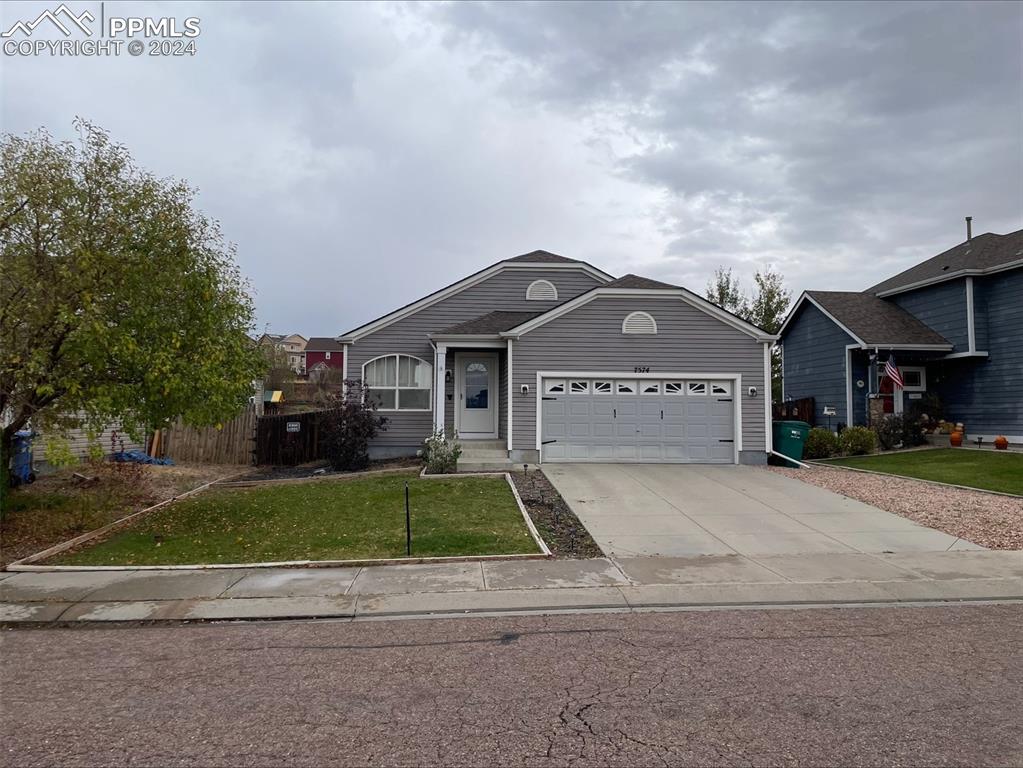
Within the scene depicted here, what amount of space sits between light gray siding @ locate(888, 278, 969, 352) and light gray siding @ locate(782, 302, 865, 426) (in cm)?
298

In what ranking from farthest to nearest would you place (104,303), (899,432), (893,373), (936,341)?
1. (936,341)
2. (899,432)
3. (893,373)
4. (104,303)

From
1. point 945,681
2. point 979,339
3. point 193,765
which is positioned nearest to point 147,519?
point 193,765

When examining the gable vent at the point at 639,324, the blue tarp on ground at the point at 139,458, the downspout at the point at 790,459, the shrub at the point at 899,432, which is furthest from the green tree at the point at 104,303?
the shrub at the point at 899,432

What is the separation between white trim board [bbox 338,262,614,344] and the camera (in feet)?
60.4

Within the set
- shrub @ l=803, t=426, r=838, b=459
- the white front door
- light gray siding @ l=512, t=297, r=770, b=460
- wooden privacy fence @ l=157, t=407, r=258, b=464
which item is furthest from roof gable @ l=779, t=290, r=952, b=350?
wooden privacy fence @ l=157, t=407, r=258, b=464

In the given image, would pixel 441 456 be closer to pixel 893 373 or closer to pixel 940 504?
pixel 940 504

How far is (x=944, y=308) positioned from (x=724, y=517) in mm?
16126

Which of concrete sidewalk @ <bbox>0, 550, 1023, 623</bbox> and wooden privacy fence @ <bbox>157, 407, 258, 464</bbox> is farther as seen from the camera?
wooden privacy fence @ <bbox>157, 407, 258, 464</bbox>

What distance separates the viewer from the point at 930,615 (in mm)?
6129

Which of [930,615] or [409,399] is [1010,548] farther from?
[409,399]

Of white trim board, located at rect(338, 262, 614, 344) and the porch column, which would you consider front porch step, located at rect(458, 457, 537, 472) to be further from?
white trim board, located at rect(338, 262, 614, 344)

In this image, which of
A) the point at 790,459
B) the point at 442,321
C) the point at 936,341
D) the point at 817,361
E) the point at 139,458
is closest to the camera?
the point at 139,458

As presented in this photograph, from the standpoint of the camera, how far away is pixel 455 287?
1900cm

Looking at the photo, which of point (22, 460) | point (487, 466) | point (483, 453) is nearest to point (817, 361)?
point (483, 453)
